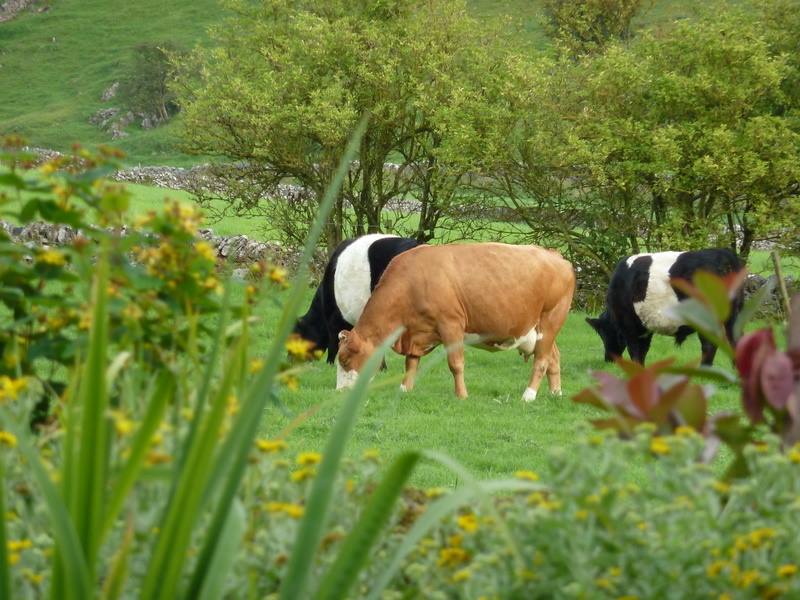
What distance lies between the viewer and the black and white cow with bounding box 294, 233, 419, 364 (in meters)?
14.6

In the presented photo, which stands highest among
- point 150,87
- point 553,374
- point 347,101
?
point 347,101

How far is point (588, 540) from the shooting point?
2428 mm

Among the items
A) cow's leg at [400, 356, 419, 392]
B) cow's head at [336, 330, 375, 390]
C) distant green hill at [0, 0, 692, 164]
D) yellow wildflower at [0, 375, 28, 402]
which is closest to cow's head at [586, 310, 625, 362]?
cow's leg at [400, 356, 419, 392]

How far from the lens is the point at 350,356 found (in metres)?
11.8

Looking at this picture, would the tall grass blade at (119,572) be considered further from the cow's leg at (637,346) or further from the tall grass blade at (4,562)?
the cow's leg at (637,346)

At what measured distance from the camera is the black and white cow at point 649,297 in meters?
14.1

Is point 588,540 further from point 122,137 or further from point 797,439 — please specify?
point 122,137

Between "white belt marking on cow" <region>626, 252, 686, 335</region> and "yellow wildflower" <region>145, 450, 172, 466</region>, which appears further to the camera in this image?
"white belt marking on cow" <region>626, 252, 686, 335</region>

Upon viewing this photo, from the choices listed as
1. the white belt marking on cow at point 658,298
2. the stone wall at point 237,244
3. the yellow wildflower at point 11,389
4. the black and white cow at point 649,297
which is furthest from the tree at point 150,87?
the yellow wildflower at point 11,389

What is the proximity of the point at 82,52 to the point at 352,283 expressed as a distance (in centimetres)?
8045

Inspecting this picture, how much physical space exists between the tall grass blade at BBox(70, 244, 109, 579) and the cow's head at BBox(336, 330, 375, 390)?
937cm

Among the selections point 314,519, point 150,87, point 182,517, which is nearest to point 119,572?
point 182,517

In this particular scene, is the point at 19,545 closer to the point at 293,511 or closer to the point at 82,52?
the point at 293,511

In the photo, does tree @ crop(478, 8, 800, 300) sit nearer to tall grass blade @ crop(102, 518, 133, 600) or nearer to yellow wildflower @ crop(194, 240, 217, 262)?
yellow wildflower @ crop(194, 240, 217, 262)
